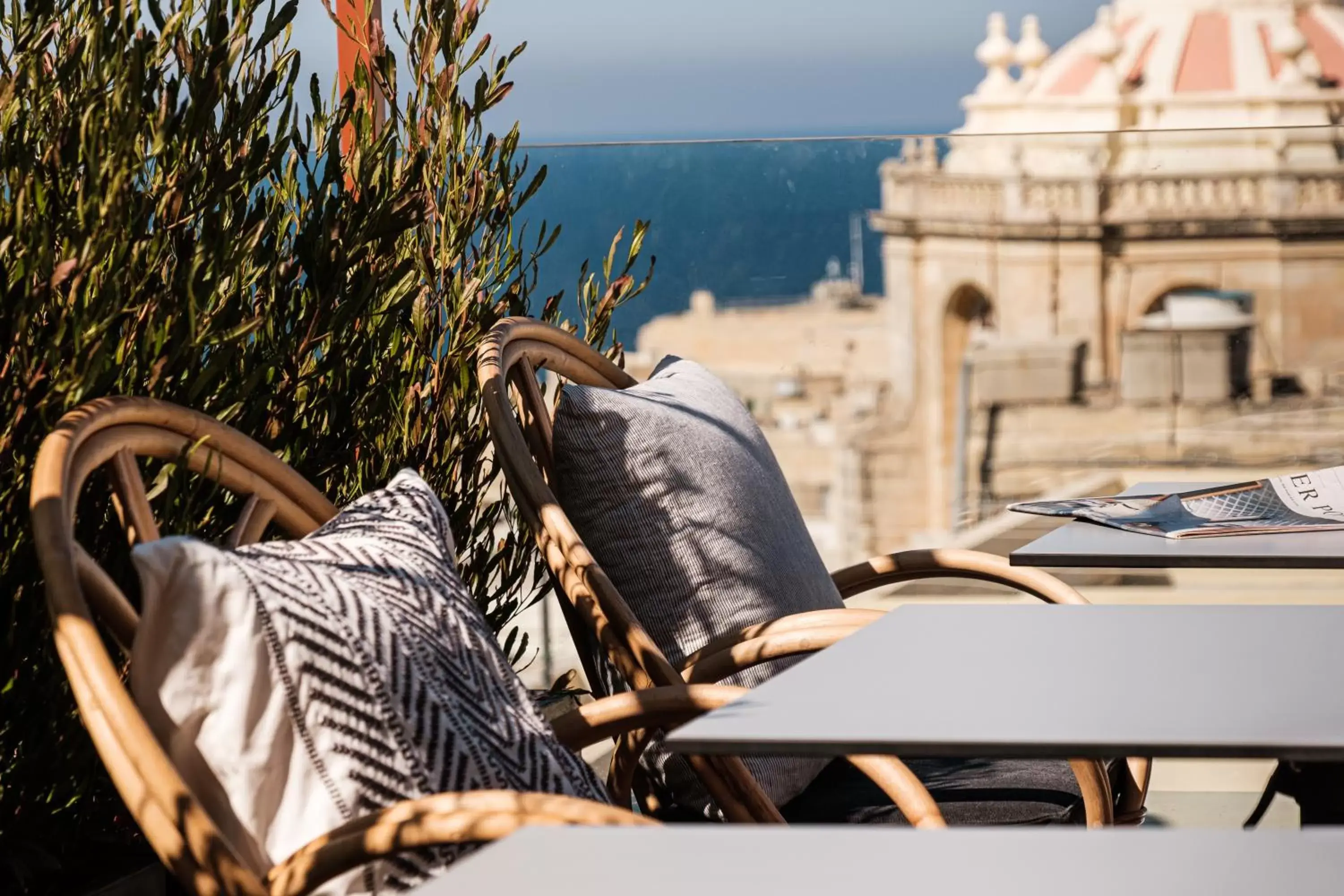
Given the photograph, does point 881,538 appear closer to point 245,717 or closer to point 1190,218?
point 1190,218

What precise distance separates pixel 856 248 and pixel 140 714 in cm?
559

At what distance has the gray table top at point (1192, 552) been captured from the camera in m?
1.68

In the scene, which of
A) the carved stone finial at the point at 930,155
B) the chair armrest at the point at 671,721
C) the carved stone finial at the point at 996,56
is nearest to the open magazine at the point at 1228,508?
the chair armrest at the point at 671,721

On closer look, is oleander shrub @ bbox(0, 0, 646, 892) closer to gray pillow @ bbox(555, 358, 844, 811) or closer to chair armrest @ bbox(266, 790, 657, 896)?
gray pillow @ bbox(555, 358, 844, 811)

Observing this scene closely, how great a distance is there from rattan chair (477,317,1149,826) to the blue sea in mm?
409

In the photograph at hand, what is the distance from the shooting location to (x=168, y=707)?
117cm

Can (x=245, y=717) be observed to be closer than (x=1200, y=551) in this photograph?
Yes

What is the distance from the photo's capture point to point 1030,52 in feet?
141

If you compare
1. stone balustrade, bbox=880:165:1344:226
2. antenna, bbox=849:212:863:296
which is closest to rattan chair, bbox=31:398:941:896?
stone balustrade, bbox=880:165:1344:226

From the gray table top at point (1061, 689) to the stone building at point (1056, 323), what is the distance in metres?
1.41

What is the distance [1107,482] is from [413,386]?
866cm

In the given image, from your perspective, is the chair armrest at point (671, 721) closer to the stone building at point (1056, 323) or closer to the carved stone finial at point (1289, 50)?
the stone building at point (1056, 323)

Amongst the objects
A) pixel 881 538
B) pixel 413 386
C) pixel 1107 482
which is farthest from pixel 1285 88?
pixel 413 386

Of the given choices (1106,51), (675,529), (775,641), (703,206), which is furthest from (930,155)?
(1106,51)
